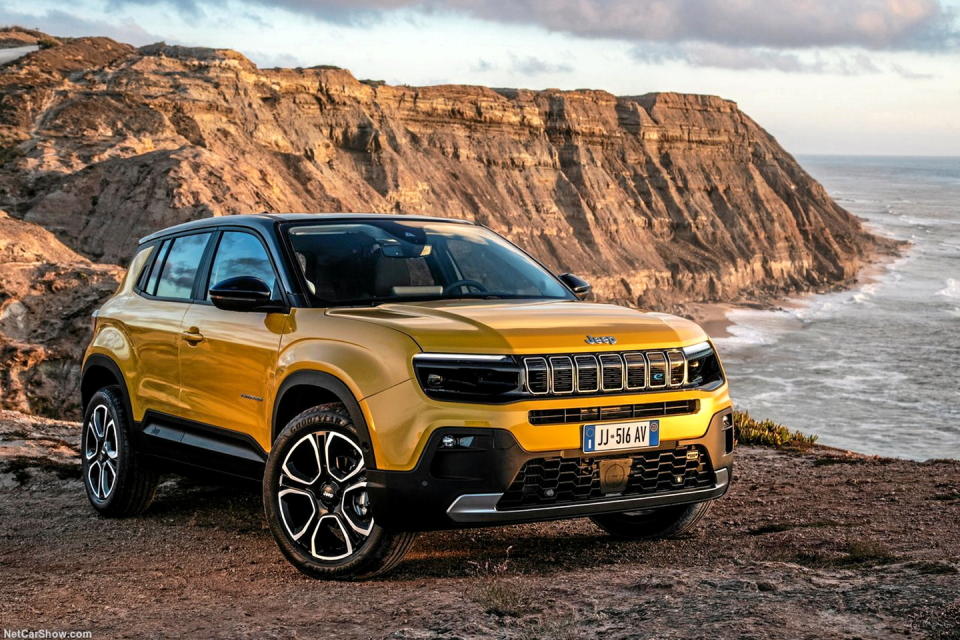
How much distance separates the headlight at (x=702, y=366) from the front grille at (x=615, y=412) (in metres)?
0.15

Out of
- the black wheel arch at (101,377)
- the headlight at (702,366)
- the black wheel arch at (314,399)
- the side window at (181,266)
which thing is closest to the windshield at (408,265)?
the black wheel arch at (314,399)

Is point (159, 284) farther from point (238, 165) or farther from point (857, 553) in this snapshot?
point (238, 165)

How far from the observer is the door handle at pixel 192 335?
21.0 ft

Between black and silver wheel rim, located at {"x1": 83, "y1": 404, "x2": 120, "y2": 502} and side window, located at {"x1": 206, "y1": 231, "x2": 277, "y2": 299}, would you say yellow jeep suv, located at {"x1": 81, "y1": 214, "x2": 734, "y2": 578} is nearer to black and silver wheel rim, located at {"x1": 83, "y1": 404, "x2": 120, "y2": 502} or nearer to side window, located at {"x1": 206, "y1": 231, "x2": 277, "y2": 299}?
side window, located at {"x1": 206, "y1": 231, "x2": 277, "y2": 299}

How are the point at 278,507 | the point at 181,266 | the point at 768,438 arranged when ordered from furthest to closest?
1. the point at 768,438
2. the point at 181,266
3. the point at 278,507

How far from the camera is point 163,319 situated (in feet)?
Result: 22.6

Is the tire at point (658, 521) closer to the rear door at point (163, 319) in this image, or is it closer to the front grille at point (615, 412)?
the front grille at point (615, 412)

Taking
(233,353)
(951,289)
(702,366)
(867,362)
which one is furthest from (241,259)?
(951,289)

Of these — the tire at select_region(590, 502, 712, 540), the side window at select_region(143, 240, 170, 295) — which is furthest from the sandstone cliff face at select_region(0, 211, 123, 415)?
the tire at select_region(590, 502, 712, 540)

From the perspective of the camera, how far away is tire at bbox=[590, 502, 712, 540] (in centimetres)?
639

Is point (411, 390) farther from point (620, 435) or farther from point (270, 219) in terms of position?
point (270, 219)

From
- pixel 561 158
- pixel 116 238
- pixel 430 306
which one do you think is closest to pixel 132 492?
pixel 430 306

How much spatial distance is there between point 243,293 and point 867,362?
3999 centimetres

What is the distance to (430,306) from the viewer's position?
5.73 m
